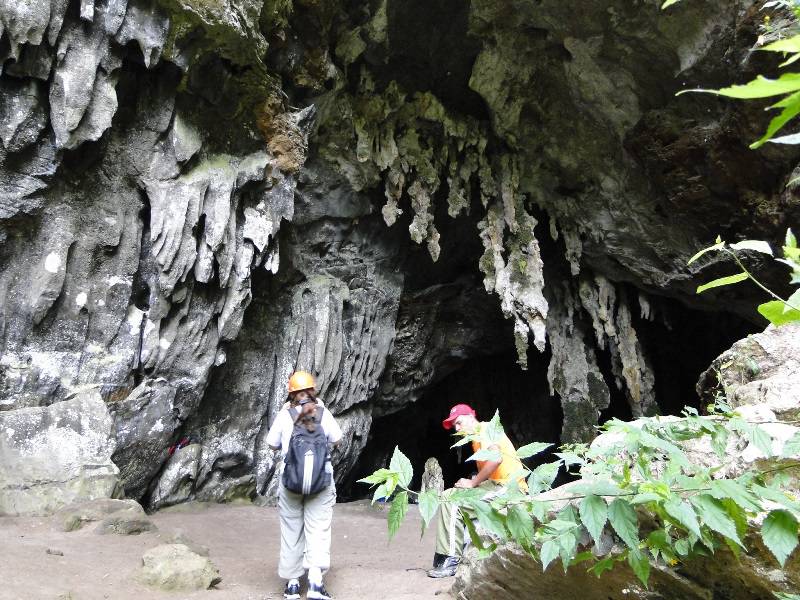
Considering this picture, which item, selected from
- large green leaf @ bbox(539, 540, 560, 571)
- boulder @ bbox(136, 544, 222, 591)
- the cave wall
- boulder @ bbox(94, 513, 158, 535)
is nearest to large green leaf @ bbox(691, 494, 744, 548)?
large green leaf @ bbox(539, 540, 560, 571)

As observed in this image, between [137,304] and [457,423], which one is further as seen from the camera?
[137,304]

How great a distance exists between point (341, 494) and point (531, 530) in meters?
9.19

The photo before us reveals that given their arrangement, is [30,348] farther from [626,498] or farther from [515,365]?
[515,365]

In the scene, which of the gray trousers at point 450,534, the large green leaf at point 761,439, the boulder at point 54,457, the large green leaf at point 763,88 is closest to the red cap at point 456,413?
the gray trousers at point 450,534

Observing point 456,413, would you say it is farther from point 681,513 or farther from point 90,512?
point 90,512

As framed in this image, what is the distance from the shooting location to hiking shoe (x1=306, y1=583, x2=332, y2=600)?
11.1ft

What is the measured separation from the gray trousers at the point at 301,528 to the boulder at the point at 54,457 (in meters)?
2.27

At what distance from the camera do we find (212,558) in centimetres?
415

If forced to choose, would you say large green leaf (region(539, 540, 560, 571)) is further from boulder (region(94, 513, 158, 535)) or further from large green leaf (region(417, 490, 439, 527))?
boulder (region(94, 513, 158, 535))

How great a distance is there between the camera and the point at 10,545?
11.9 ft

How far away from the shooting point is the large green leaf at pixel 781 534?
3.30 feet

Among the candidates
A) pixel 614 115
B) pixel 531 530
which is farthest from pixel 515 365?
pixel 531 530

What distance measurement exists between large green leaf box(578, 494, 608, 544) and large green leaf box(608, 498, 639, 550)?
0.05 ft

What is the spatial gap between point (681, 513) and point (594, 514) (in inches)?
6.6
